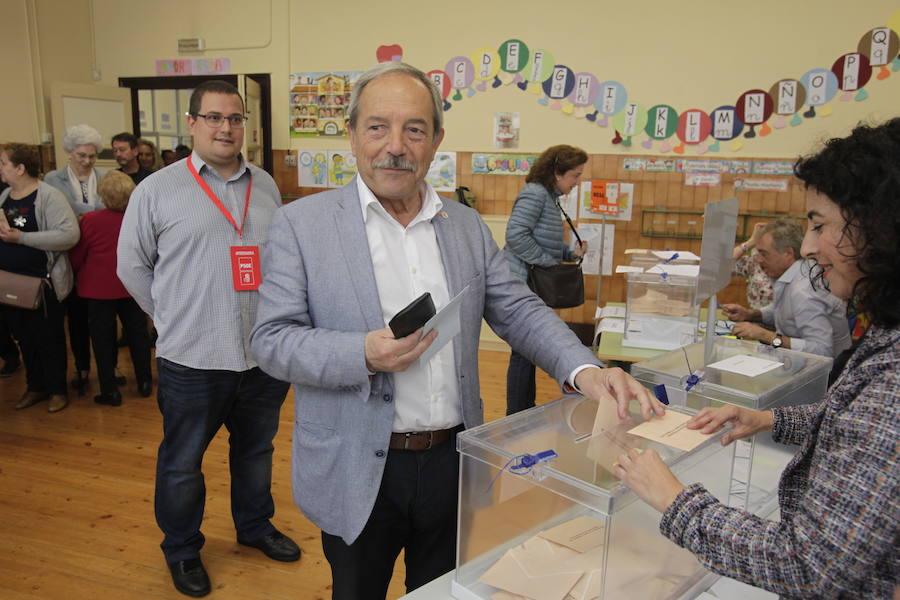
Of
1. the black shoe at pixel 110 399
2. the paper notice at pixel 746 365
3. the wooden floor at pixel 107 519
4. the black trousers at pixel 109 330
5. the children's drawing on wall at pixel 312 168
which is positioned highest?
the children's drawing on wall at pixel 312 168

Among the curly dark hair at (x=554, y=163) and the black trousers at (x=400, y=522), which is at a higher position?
the curly dark hair at (x=554, y=163)

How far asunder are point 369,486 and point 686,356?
3.86ft

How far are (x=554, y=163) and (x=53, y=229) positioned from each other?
3152mm

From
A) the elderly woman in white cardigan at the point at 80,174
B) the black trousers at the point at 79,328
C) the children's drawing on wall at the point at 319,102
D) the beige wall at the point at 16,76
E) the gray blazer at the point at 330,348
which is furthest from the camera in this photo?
the children's drawing on wall at the point at 319,102

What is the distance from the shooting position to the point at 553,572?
115 centimetres

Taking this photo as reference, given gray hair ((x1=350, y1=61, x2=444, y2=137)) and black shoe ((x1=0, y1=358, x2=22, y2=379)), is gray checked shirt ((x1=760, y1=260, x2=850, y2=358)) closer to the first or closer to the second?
gray hair ((x1=350, y1=61, x2=444, y2=137))

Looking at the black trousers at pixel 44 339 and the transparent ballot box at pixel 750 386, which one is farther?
the black trousers at pixel 44 339

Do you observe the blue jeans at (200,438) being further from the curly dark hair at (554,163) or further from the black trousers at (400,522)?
the curly dark hair at (554,163)

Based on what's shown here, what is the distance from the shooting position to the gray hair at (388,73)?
1.37m

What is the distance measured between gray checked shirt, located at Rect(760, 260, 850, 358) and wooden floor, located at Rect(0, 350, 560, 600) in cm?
191

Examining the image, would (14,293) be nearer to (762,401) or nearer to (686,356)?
(686,356)

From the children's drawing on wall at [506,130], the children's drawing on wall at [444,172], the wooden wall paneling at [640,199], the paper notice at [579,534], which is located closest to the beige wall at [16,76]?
the children's drawing on wall at [444,172]

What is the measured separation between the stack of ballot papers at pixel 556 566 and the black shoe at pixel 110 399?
3832mm

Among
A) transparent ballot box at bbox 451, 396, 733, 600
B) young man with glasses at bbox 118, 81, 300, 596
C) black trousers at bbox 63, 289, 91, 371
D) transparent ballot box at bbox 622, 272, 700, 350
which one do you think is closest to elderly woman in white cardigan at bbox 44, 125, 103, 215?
black trousers at bbox 63, 289, 91, 371
